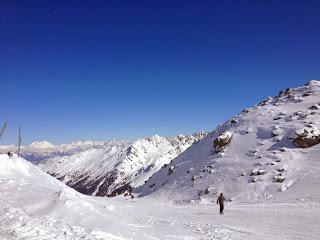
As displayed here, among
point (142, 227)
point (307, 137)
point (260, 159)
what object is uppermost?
point (307, 137)

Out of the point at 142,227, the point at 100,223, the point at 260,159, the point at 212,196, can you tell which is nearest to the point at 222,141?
the point at 260,159

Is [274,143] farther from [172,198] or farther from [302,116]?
[172,198]

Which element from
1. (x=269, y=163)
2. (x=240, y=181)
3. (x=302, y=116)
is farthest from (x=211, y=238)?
(x=302, y=116)

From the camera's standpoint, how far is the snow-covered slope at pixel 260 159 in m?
45.9

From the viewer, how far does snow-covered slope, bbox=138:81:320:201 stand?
45875mm

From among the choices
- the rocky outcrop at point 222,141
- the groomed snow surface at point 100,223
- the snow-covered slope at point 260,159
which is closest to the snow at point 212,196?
the groomed snow surface at point 100,223

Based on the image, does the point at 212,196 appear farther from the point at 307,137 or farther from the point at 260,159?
the point at 307,137

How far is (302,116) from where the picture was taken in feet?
202

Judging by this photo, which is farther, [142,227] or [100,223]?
[142,227]

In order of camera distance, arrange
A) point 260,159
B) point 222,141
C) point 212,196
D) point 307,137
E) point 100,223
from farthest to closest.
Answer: point 222,141, point 260,159, point 307,137, point 212,196, point 100,223

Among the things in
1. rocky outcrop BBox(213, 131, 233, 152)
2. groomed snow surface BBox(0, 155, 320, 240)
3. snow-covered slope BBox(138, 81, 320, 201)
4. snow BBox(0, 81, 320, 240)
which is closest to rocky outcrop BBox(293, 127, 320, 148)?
snow-covered slope BBox(138, 81, 320, 201)

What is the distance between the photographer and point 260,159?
55125 mm

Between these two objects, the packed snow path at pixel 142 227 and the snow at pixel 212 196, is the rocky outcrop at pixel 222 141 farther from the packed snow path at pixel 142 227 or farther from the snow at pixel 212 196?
the packed snow path at pixel 142 227

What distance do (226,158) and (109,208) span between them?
120 feet
